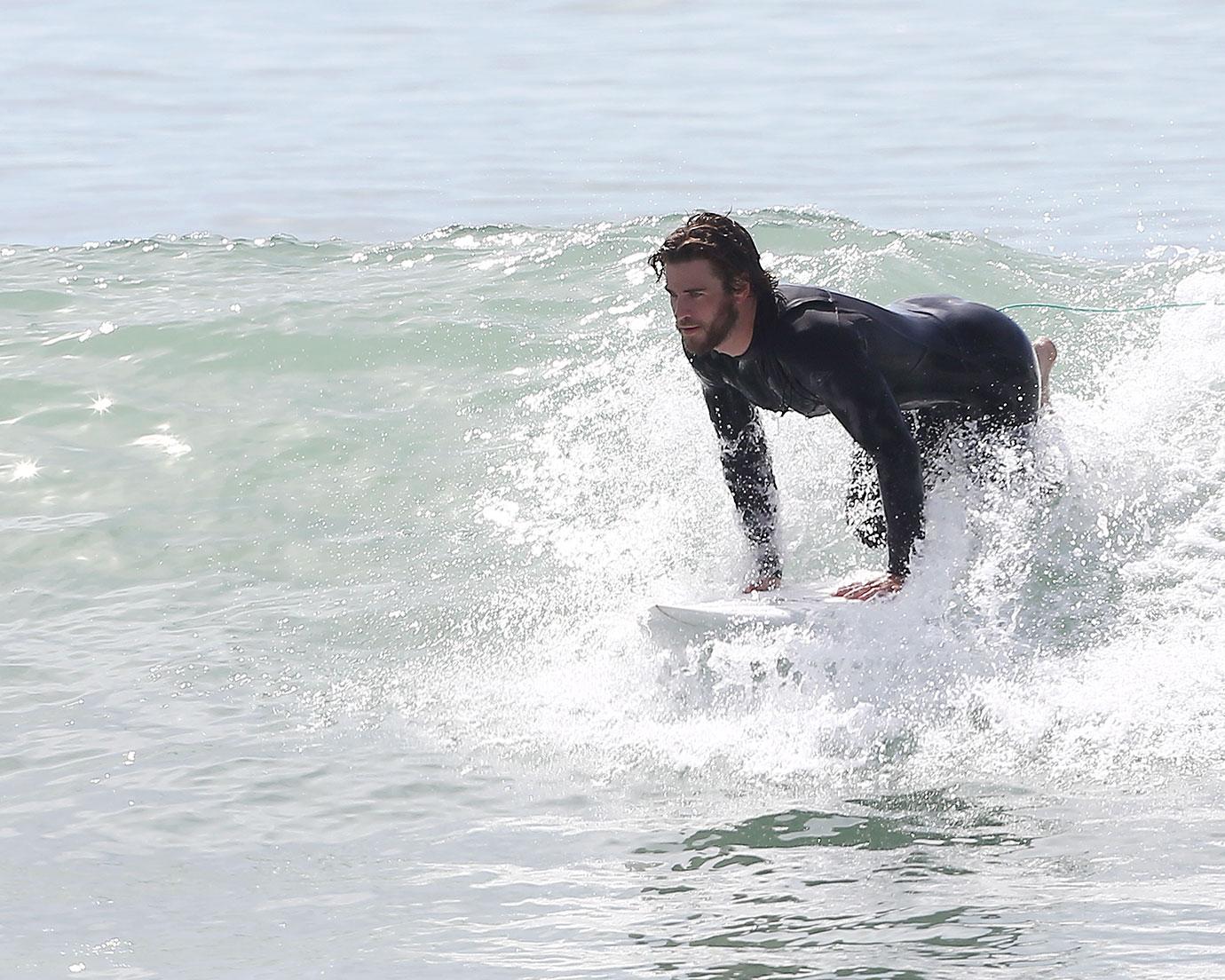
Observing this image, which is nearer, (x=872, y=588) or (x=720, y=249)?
(x=720, y=249)

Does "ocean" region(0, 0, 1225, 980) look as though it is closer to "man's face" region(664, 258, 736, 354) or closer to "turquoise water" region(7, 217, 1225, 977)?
"turquoise water" region(7, 217, 1225, 977)

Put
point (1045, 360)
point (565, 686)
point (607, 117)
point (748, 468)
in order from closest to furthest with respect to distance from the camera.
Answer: point (565, 686), point (748, 468), point (1045, 360), point (607, 117)

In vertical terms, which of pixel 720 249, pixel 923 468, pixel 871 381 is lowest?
pixel 923 468

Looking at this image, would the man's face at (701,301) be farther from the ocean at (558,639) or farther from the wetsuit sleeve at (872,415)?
the ocean at (558,639)

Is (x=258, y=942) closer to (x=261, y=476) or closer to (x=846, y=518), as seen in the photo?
(x=846, y=518)

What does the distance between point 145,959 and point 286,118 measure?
20021mm

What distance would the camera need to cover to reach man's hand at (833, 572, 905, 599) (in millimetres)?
5891

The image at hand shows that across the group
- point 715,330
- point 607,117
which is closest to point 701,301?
point 715,330

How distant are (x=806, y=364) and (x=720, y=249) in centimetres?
44

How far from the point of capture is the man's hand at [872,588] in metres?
5.89

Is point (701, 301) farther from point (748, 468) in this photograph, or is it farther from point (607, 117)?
point (607, 117)

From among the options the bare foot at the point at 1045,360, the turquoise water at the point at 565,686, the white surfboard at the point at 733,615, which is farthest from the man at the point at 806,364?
the bare foot at the point at 1045,360

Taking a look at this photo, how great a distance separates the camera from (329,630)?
6.84 meters

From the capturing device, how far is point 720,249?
5609 mm
